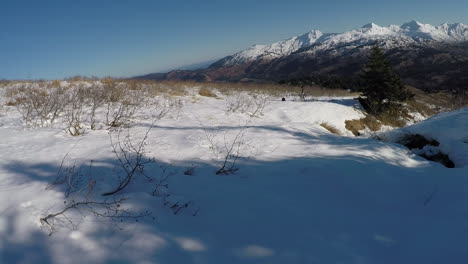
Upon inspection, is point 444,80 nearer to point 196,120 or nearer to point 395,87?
point 395,87

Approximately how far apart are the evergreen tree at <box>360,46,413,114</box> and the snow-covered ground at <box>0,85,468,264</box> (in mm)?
14739

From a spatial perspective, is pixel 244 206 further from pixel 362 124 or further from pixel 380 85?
pixel 380 85

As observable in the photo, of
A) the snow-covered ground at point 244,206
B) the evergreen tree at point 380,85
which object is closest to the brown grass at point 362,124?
the evergreen tree at point 380,85

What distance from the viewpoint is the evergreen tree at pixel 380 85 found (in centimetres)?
1827

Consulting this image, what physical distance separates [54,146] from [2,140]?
1397 millimetres

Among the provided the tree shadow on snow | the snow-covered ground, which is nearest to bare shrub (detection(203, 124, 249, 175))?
the snow-covered ground

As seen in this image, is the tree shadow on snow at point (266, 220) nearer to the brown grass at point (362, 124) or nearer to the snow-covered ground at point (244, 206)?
the snow-covered ground at point (244, 206)

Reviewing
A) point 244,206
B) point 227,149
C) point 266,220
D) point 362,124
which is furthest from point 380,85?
point 266,220

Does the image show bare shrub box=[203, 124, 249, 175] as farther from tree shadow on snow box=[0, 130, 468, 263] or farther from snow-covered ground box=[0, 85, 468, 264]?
tree shadow on snow box=[0, 130, 468, 263]

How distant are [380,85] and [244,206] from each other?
62.2ft

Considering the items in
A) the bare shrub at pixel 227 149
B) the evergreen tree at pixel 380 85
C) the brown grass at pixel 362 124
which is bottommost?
the brown grass at pixel 362 124

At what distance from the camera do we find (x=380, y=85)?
18.3 m

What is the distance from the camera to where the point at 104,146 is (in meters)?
4.61

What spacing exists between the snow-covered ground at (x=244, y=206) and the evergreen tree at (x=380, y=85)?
14.7m
